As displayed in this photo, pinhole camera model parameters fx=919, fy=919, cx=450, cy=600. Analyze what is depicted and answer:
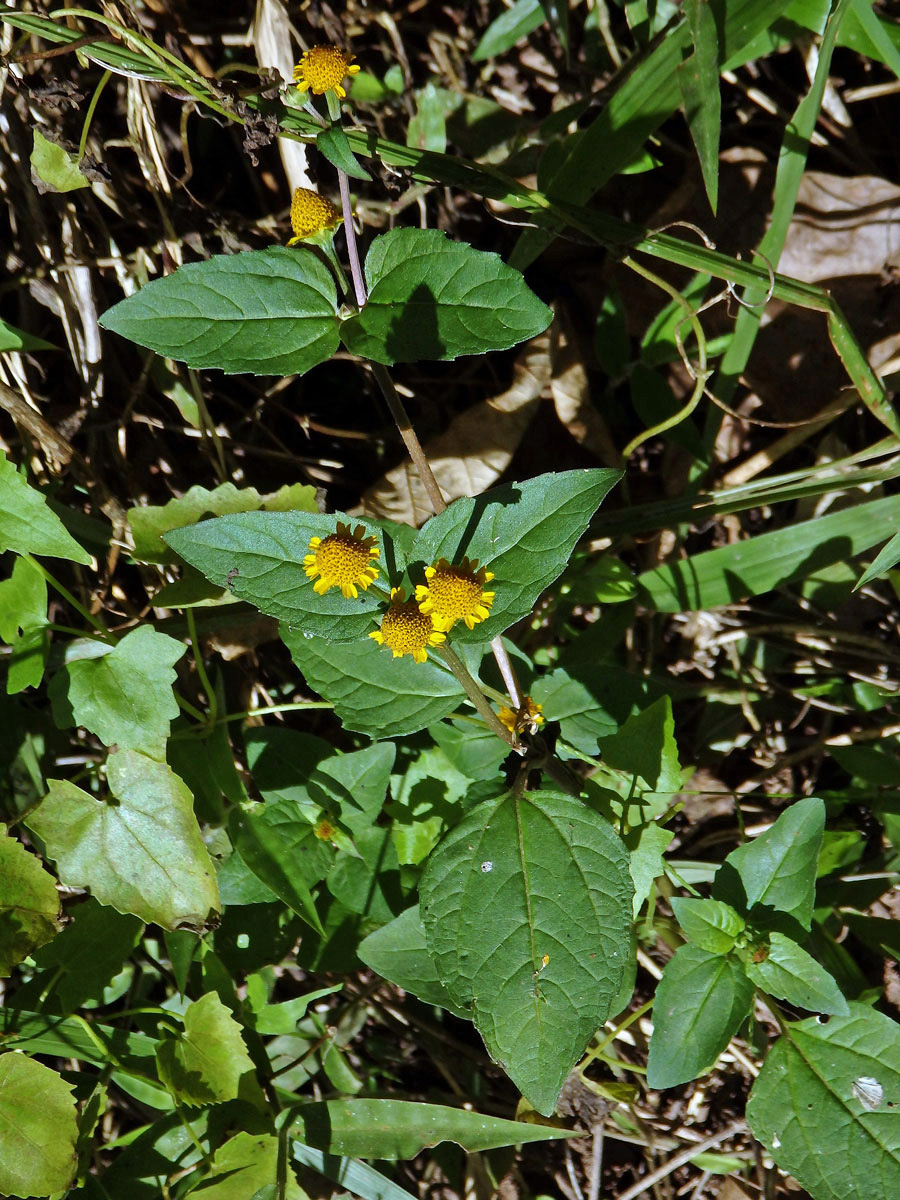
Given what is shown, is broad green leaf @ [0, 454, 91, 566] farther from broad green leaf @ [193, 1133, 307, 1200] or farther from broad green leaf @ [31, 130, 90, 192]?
broad green leaf @ [193, 1133, 307, 1200]

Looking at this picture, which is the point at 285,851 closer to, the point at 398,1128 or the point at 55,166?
the point at 398,1128

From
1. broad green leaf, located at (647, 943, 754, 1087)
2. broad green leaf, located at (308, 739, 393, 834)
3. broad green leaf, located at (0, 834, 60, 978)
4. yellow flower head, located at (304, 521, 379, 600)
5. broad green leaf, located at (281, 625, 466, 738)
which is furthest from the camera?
broad green leaf, located at (308, 739, 393, 834)

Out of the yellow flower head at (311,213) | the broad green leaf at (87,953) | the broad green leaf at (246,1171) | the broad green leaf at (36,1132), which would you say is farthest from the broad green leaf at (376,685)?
the broad green leaf at (246,1171)

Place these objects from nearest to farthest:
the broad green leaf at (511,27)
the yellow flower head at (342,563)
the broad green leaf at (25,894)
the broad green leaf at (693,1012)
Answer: the yellow flower head at (342,563) < the broad green leaf at (693,1012) < the broad green leaf at (25,894) < the broad green leaf at (511,27)

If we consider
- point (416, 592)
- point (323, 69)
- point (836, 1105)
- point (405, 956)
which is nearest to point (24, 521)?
point (416, 592)

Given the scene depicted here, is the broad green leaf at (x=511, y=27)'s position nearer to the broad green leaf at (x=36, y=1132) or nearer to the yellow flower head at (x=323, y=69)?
the yellow flower head at (x=323, y=69)

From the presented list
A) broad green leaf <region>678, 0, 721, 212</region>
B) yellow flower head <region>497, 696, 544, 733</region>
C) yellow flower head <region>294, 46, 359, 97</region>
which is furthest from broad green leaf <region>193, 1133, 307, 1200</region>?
broad green leaf <region>678, 0, 721, 212</region>

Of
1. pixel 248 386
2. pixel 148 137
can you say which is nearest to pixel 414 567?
pixel 248 386

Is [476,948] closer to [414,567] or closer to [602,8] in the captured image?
[414,567]
